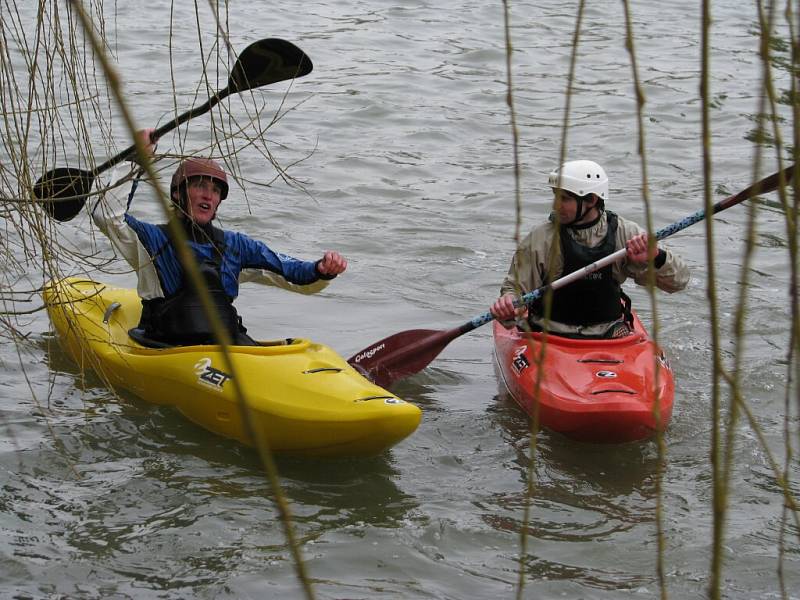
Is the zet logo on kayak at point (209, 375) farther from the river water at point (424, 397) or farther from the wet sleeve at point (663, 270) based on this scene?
the wet sleeve at point (663, 270)

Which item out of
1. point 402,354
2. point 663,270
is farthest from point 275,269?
point 663,270

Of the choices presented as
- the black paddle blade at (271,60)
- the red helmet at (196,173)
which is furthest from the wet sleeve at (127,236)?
the black paddle blade at (271,60)

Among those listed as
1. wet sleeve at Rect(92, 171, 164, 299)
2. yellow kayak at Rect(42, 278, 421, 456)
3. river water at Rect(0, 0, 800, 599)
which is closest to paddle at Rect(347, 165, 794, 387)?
river water at Rect(0, 0, 800, 599)

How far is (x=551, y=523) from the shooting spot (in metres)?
4.45

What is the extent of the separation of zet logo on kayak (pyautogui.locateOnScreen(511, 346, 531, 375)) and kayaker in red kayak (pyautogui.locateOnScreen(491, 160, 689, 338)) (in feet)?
0.71

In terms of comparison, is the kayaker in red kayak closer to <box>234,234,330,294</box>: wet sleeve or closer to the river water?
the river water

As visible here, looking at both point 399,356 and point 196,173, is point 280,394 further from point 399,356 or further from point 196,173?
point 399,356

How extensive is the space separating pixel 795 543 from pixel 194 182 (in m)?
3.15

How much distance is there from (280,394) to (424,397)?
138 centimetres

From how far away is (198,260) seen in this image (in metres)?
5.40

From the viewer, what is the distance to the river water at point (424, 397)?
4031 millimetres

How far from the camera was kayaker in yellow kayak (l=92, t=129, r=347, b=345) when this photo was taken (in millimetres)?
5293

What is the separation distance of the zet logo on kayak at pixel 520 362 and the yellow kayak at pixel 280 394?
956 millimetres

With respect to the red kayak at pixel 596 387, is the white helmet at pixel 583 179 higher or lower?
higher
